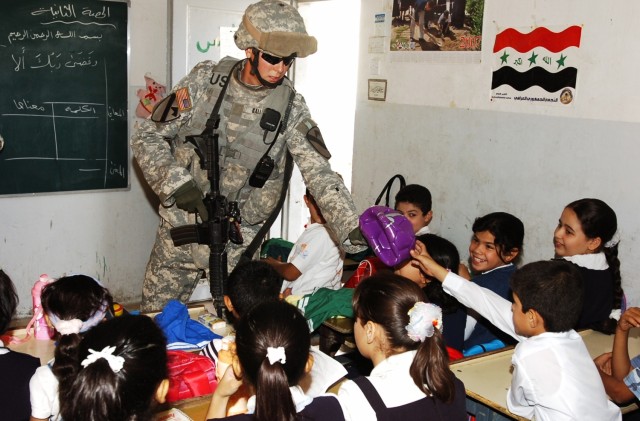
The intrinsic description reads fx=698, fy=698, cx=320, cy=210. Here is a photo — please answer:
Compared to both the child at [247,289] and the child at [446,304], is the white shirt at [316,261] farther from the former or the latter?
the child at [247,289]

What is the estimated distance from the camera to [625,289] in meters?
3.42

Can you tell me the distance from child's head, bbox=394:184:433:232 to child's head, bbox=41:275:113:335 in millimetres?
2224

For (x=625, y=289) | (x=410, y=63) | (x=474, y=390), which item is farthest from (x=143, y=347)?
(x=410, y=63)

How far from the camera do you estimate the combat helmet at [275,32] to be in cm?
302

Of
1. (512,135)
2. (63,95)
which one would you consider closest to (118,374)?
(512,135)

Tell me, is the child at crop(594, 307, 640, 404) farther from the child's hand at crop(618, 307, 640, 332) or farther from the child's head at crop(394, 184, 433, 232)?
the child's head at crop(394, 184, 433, 232)

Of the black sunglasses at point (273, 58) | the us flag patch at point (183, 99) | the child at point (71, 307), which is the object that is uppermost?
the black sunglasses at point (273, 58)

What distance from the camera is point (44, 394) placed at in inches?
73.0

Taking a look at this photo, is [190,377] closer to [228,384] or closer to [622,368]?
[228,384]

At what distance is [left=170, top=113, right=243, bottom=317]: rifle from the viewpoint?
3133 mm

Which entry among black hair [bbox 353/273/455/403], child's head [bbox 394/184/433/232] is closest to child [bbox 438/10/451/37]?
child's head [bbox 394/184/433/232]

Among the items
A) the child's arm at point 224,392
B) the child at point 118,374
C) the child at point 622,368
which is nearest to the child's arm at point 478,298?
the child at point 622,368

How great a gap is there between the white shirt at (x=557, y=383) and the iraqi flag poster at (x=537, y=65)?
1808mm

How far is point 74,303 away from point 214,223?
1118mm
